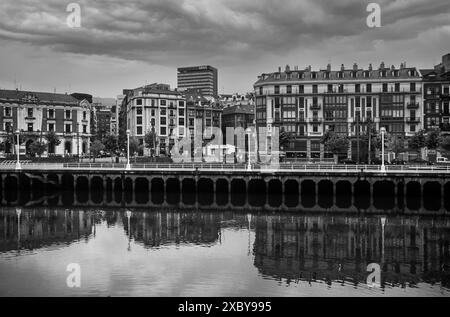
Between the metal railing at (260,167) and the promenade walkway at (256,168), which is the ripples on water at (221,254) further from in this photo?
the metal railing at (260,167)

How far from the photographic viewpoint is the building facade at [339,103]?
11419cm

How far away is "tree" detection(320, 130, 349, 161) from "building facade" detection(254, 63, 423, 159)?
5.16 metres

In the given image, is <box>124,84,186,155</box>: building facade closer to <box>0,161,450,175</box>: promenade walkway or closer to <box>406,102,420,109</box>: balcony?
<box>0,161,450,175</box>: promenade walkway

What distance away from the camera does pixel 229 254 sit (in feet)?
121

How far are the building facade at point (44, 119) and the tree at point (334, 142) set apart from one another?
55075 mm

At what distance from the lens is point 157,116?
138 metres

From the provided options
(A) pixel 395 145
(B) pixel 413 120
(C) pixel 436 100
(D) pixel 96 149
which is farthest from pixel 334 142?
(D) pixel 96 149

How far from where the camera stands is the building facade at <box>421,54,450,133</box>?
111750mm

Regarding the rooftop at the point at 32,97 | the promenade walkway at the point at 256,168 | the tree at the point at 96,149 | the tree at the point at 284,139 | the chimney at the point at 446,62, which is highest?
the chimney at the point at 446,62

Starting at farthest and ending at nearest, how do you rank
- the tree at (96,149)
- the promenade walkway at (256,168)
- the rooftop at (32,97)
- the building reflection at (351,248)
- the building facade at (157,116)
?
Result: 1. the building facade at (157,116)
2. the rooftop at (32,97)
3. the tree at (96,149)
4. the promenade walkway at (256,168)
5. the building reflection at (351,248)

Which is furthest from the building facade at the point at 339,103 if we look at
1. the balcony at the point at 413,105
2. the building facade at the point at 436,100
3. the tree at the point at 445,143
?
the tree at the point at 445,143

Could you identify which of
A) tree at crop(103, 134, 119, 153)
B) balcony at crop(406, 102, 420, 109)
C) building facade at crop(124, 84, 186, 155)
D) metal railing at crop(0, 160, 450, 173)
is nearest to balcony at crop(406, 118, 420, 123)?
balcony at crop(406, 102, 420, 109)
